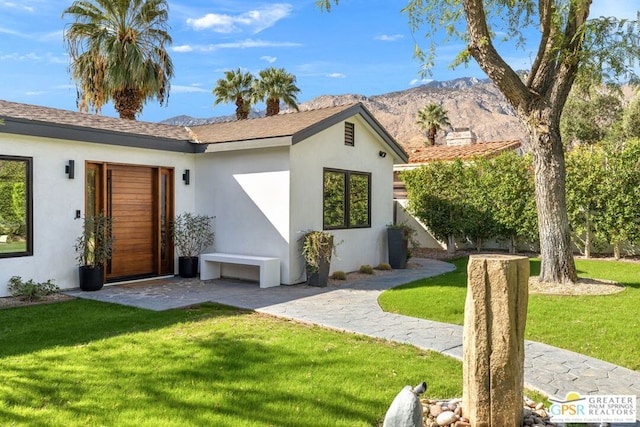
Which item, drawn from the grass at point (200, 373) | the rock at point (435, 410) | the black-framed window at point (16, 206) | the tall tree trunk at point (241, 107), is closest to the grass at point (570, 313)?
the grass at point (200, 373)

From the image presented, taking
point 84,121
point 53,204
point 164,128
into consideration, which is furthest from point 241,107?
point 53,204

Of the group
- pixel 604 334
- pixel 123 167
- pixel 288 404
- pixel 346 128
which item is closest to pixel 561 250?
pixel 604 334

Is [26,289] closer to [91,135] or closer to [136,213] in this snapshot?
[136,213]

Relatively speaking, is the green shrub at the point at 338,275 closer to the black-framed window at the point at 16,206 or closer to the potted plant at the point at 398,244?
the potted plant at the point at 398,244

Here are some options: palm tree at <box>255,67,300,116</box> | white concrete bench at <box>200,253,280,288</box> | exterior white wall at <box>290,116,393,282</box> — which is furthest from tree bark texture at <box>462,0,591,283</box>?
palm tree at <box>255,67,300,116</box>

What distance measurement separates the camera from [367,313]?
7.41 metres

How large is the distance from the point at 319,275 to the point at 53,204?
5256 millimetres

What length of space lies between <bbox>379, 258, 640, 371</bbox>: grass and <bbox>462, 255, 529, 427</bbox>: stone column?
2.44 meters

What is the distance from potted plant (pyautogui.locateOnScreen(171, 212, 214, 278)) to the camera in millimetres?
10891

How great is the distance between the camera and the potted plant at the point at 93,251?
901 cm

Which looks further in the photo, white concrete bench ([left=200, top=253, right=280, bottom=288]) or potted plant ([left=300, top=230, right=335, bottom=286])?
potted plant ([left=300, top=230, right=335, bottom=286])

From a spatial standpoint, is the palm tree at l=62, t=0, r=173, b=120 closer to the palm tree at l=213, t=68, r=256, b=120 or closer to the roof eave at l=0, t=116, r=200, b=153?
the roof eave at l=0, t=116, r=200, b=153

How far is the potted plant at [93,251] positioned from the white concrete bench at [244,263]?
6.80ft

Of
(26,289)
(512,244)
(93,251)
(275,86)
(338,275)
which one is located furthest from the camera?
(275,86)
